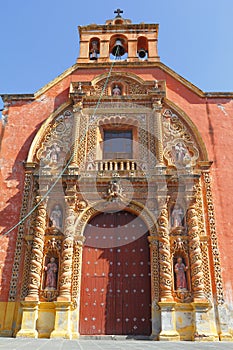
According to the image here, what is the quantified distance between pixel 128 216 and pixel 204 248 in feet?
7.17

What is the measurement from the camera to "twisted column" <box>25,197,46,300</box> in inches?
A: 339

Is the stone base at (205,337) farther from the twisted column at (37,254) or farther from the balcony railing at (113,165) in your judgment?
the balcony railing at (113,165)

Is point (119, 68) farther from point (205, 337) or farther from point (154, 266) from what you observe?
point (205, 337)

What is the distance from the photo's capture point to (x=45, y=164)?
10.3 metres

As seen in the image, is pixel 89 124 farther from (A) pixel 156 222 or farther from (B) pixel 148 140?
(A) pixel 156 222

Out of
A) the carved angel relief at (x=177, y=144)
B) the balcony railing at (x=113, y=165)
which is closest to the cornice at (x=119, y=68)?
the carved angel relief at (x=177, y=144)

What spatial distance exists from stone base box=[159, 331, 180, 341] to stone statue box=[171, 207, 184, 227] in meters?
2.66

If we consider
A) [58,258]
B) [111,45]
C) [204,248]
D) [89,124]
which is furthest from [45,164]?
[111,45]

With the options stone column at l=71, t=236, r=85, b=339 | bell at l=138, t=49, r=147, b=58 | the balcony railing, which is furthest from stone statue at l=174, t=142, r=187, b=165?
bell at l=138, t=49, r=147, b=58

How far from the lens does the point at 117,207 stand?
982 cm

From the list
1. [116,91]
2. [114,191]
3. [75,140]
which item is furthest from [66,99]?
[114,191]

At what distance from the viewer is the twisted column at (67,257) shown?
8539 mm

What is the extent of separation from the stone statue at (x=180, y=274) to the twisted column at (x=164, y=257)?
0.76 ft

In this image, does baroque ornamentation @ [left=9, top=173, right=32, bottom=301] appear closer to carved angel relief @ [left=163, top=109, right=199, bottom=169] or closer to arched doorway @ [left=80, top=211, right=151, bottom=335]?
arched doorway @ [left=80, top=211, right=151, bottom=335]
